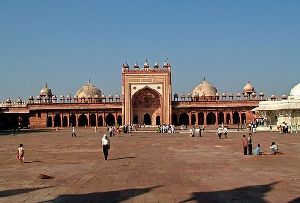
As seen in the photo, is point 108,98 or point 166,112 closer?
point 166,112

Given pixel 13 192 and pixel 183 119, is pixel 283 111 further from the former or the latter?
pixel 13 192

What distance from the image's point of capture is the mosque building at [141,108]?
174 ft

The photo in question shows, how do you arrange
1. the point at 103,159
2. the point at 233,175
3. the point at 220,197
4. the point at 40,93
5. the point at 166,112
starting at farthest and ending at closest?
the point at 40,93
the point at 166,112
the point at 103,159
the point at 233,175
the point at 220,197

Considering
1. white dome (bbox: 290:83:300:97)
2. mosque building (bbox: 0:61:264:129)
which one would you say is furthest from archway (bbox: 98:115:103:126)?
white dome (bbox: 290:83:300:97)

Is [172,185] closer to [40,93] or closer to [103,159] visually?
[103,159]

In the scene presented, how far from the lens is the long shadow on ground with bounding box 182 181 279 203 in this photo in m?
7.28

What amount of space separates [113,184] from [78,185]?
2.36 ft

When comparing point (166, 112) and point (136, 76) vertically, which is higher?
point (136, 76)

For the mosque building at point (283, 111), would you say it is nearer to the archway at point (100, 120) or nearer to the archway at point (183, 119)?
the archway at point (183, 119)

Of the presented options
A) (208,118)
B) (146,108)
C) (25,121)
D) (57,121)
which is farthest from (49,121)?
(208,118)

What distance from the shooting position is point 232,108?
5522 cm

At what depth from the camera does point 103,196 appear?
304 inches

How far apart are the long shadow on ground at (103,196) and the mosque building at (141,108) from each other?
146 ft

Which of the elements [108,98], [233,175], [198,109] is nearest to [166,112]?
[198,109]
